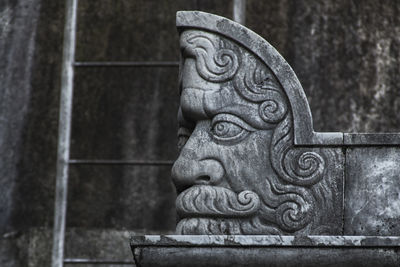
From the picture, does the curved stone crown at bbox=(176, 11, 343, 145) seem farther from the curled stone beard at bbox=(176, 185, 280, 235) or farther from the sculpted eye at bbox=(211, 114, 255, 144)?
the curled stone beard at bbox=(176, 185, 280, 235)

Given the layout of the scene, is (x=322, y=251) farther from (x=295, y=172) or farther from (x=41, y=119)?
(x=41, y=119)

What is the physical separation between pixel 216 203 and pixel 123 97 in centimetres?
474

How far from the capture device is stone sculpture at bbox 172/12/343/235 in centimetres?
684

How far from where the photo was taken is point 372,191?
6832 mm

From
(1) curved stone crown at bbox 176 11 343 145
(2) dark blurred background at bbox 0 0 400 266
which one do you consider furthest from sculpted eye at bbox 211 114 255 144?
(2) dark blurred background at bbox 0 0 400 266

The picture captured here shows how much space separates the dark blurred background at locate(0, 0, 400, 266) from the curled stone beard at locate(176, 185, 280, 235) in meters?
4.25

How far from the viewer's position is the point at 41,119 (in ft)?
37.9

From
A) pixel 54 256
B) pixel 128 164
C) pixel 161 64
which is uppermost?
pixel 161 64

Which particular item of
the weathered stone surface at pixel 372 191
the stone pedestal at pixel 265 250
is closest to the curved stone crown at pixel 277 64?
the weathered stone surface at pixel 372 191

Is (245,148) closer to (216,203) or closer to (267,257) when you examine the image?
(216,203)

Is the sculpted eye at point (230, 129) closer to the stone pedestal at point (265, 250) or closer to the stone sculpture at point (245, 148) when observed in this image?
the stone sculpture at point (245, 148)

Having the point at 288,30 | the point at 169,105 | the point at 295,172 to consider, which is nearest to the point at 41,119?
the point at 169,105

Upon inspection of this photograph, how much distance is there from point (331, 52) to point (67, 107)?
2395mm

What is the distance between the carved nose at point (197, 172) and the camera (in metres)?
6.92
